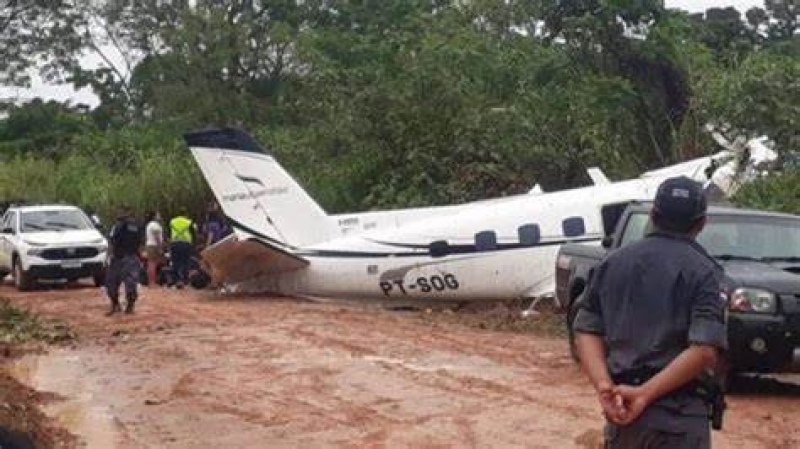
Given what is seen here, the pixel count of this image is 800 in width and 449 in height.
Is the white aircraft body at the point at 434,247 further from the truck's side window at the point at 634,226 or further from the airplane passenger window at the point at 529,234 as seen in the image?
the truck's side window at the point at 634,226

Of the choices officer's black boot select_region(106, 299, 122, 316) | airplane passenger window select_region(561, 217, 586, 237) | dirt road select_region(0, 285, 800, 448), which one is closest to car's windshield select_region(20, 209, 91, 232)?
officer's black boot select_region(106, 299, 122, 316)

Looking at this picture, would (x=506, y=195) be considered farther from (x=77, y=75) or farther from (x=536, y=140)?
(x=77, y=75)

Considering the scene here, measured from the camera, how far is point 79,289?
27.3 m

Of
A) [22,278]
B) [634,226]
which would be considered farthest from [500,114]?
[634,226]

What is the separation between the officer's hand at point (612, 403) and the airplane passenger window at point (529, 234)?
596 inches

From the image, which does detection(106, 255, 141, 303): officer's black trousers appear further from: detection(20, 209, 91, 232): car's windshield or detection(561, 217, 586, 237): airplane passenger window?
detection(20, 209, 91, 232): car's windshield

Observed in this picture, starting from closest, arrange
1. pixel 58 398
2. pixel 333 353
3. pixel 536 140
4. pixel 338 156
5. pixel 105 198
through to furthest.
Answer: pixel 58 398
pixel 333 353
pixel 536 140
pixel 338 156
pixel 105 198

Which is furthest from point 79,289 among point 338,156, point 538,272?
point 538,272

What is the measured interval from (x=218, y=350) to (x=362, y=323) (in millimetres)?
Result: 3169

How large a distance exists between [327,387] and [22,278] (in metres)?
16.7

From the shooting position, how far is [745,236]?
11875 mm

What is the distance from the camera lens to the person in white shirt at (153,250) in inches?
1092

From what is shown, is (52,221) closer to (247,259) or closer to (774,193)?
(247,259)

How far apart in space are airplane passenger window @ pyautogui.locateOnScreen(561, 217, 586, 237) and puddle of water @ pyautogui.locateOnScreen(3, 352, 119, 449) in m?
7.74
